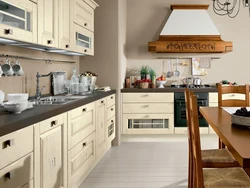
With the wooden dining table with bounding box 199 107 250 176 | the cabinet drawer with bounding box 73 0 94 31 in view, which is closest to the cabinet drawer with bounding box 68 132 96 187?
the wooden dining table with bounding box 199 107 250 176

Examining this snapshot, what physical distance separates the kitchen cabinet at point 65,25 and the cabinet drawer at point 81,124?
0.68m

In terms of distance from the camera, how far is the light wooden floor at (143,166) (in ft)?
11.1

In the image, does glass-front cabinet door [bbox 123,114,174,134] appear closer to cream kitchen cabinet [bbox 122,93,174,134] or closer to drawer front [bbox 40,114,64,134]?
cream kitchen cabinet [bbox 122,93,174,134]

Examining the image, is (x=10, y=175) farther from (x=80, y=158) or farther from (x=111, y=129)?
Answer: (x=111, y=129)

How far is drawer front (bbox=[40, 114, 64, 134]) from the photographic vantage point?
218 cm

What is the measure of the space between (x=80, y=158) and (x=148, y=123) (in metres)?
2.43

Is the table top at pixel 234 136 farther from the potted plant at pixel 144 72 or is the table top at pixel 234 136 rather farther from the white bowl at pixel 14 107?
the potted plant at pixel 144 72

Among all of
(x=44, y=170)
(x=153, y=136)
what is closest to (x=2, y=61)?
(x=44, y=170)

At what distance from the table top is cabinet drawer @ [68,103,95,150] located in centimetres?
114

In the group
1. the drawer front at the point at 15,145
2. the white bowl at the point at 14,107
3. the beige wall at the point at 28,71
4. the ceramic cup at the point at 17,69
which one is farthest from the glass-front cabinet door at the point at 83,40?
the drawer front at the point at 15,145

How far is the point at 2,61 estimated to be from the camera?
281 centimetres

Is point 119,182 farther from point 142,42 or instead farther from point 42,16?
point 142,42

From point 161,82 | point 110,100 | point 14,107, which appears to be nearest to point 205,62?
point 161,82

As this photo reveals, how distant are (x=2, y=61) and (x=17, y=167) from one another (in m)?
1.31
